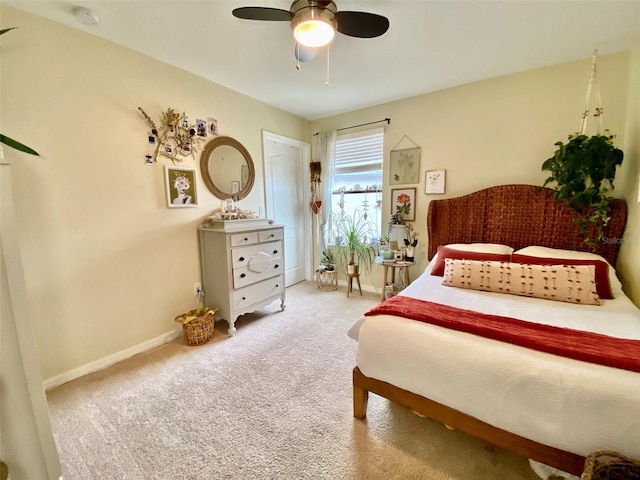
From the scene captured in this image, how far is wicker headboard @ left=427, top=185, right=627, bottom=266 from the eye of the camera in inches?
88.4

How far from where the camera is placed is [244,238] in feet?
8.59

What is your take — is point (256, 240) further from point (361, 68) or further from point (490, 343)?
point (490, 343)

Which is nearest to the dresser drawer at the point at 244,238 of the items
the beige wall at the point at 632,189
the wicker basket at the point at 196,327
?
the wicker basket at the point at 196,327

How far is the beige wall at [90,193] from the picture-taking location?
5.63 feet

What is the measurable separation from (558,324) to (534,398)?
2.16 ft

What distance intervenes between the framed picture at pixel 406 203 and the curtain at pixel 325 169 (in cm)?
101

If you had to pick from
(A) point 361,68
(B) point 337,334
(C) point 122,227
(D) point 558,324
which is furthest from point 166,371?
(A) point 361,68

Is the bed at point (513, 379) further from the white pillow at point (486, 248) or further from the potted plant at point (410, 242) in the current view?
the potted plant at point (410, 242)

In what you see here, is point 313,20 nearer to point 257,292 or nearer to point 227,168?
point 227,168

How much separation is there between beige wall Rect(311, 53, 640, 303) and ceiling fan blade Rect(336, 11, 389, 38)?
1705mm

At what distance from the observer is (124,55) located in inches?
82.5

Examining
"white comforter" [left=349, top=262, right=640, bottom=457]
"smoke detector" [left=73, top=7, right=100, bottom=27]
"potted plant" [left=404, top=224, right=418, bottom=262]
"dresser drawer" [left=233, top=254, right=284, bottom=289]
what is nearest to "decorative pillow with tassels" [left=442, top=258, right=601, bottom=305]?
"white comforter" [left=349, top=262, right=640, bottom=457]

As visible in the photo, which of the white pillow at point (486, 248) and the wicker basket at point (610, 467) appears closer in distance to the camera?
the wicker basket at point (610, 467)

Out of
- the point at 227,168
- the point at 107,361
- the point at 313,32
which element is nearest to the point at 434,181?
the point at 313,32
